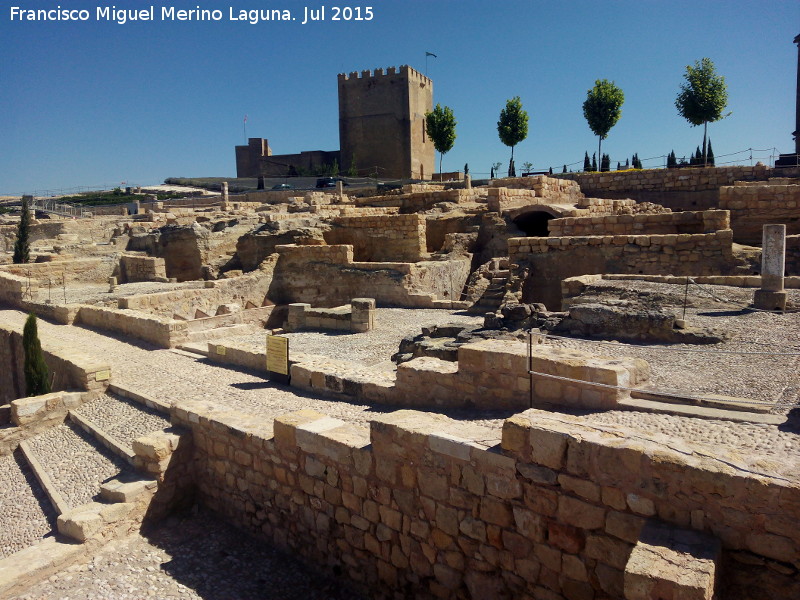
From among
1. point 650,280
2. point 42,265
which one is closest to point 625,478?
point 650,280

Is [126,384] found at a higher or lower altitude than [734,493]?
lower

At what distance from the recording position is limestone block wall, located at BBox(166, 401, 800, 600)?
3.42 metres

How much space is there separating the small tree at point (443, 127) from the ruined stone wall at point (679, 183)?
21.2m

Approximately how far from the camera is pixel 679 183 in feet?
81.6

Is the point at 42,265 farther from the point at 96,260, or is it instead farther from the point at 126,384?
the point at 126,384

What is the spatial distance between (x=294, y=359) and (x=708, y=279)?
7494 millimetres

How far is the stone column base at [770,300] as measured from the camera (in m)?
8.46

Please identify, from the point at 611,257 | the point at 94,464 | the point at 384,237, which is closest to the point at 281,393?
the point at 94,464

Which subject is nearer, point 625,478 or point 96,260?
point 625,478

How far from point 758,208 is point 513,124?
2678 cm

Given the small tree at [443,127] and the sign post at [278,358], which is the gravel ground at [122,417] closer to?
the sign post at [278,358]

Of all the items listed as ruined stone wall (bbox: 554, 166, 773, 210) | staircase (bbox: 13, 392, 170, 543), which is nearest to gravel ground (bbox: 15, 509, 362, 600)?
staircase (bbox: 13, 392, 170, 543)

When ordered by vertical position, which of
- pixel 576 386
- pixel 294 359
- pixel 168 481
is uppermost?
pixel 576 386

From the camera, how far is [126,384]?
9508 mm
